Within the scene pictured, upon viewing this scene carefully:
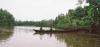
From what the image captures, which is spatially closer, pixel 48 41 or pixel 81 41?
pixel 81 41

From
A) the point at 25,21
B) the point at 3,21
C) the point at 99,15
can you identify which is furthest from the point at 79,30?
the point at 25,21

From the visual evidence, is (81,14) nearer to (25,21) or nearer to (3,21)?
(3,21)

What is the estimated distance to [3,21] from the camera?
9344cm

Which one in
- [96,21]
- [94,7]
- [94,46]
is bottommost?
[94,46]

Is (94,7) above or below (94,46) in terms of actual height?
above

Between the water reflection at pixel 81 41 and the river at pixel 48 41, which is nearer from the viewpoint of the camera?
the river at pixel 48 41

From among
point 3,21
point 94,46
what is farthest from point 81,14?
point 3,21

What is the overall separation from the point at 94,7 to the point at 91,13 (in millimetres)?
2091

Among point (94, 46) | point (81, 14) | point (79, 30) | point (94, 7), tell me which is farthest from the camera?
point (81, 14)

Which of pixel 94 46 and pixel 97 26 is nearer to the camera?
pixel 94 46

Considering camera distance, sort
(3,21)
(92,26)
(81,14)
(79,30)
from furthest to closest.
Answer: (3,21) → (81,14) → (79,30) → (92,26)

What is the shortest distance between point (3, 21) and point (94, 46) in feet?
246

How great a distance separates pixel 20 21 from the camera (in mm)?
139750

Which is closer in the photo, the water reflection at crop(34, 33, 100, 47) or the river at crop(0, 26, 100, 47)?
the river at crop(0, 26, 100, 47)
